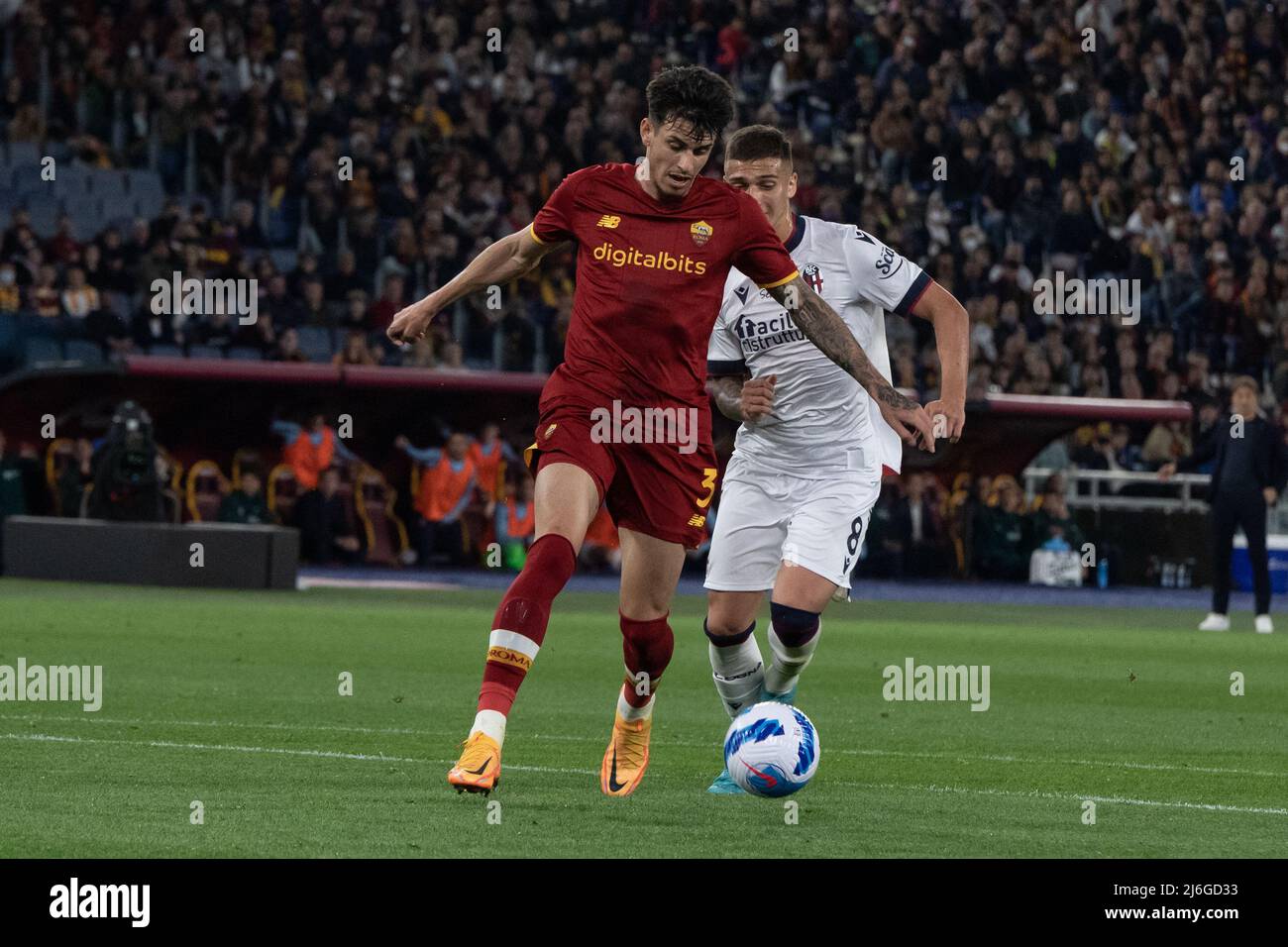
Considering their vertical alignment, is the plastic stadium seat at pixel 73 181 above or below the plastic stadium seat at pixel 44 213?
above

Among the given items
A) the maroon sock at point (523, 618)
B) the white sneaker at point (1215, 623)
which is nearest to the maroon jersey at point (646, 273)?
the maroon sock at point (523, 618)

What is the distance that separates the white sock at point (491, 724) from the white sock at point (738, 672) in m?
2.01

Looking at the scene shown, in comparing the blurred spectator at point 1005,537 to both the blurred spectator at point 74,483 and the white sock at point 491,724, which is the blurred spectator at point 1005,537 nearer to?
the blurred spectator at point 74,483


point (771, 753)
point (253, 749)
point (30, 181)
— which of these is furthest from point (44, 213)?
point (771, 753)

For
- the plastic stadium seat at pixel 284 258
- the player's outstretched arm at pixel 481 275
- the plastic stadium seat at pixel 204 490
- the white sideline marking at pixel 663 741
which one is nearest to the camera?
the player's outstretched arm at pixel 481 275

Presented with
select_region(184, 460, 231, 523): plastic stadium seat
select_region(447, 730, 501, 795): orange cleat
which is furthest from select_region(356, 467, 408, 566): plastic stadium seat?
select_region(447, 730, 501, 795): orange cleat

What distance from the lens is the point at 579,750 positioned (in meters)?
9.06

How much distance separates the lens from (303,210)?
27094 millimetres

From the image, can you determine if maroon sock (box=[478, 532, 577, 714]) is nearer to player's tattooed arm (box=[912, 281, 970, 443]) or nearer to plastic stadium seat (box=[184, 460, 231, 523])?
player's tattooed arm (box=[912, 281, 970, 443])

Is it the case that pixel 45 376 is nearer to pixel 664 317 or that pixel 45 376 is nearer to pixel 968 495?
pixel 968 495

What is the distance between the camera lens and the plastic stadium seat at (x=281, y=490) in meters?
24.8

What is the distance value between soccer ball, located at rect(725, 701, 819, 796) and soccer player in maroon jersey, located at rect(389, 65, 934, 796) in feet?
1.40

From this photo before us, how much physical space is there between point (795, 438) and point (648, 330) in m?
1.64

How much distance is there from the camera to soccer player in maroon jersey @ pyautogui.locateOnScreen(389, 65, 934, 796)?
7180mm
